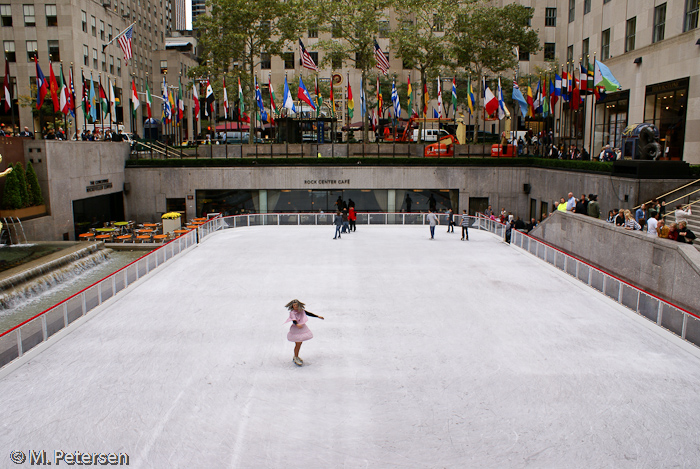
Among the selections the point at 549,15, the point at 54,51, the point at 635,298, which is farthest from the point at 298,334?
the point at 549,15

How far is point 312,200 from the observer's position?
35.0 m

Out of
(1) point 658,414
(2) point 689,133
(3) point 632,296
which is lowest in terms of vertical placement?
(1) point 658,414

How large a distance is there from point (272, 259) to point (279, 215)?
8682 mm

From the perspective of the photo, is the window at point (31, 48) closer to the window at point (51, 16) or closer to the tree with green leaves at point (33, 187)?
the window at point (51, 16)

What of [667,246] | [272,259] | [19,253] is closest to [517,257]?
[667,246]

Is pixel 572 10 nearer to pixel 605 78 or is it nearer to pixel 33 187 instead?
pixel 605 78

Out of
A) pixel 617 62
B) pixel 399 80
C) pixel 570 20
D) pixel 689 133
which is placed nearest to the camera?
pixel 689 133

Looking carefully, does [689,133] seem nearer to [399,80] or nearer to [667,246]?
[667,246]

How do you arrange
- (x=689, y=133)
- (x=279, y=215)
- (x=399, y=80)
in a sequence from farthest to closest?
(x=399, y=80) < (x=279, y=215) < (x=689, y=133)

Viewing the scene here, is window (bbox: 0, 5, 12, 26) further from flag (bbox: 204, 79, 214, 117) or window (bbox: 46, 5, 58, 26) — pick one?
flag (bbox: 204, 79, 214, 117)

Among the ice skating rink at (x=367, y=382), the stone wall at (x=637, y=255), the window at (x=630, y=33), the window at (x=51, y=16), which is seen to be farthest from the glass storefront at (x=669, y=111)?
the window at (x=51, y=16)

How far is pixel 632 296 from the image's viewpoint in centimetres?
1288

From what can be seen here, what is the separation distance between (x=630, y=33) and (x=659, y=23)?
2946mm

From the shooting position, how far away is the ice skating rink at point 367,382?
7.49 metres
